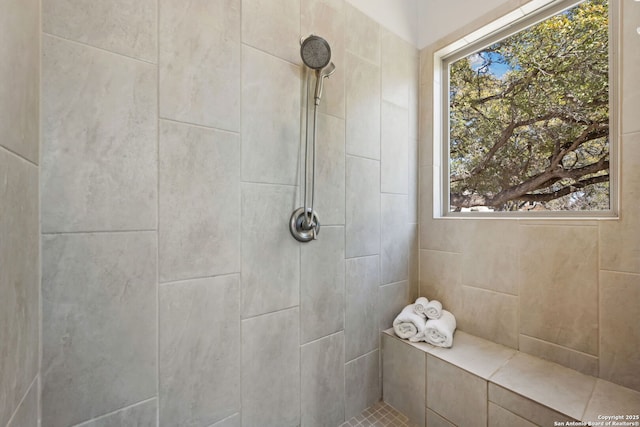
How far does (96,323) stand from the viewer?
780 millimetres

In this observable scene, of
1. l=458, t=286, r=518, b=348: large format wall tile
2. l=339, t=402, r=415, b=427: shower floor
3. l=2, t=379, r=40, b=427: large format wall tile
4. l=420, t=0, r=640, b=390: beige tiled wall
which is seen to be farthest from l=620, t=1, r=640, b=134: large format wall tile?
l=2, t=379, r=40, b=427: large format wall tile

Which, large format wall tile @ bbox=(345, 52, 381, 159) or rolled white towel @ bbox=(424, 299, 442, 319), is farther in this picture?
rolled white towel @ bbox=(424, 299, 442, 319)

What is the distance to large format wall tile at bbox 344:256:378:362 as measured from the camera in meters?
1.41

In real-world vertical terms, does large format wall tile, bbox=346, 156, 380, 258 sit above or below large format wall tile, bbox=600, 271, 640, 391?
above

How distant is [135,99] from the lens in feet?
2.75

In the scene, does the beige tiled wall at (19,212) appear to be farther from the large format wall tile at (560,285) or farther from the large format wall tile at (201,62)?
the large format wall tile at (560,285)

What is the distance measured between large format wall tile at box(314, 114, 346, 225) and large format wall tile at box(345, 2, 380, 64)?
43 centimetres

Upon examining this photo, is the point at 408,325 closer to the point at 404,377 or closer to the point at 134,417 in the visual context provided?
the point at 404,377

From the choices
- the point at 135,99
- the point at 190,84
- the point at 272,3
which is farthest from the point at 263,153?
the point at 272,3

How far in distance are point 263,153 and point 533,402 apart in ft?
4.59

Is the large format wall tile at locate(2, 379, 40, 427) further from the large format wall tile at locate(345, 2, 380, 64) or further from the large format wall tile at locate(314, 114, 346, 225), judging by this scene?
the large format wall tile at locate(345, 2, 380, 64)

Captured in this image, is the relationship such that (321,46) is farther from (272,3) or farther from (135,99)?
(135,99)

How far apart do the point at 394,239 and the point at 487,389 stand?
0.80 meters

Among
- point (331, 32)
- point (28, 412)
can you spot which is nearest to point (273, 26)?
point (331, 32)
